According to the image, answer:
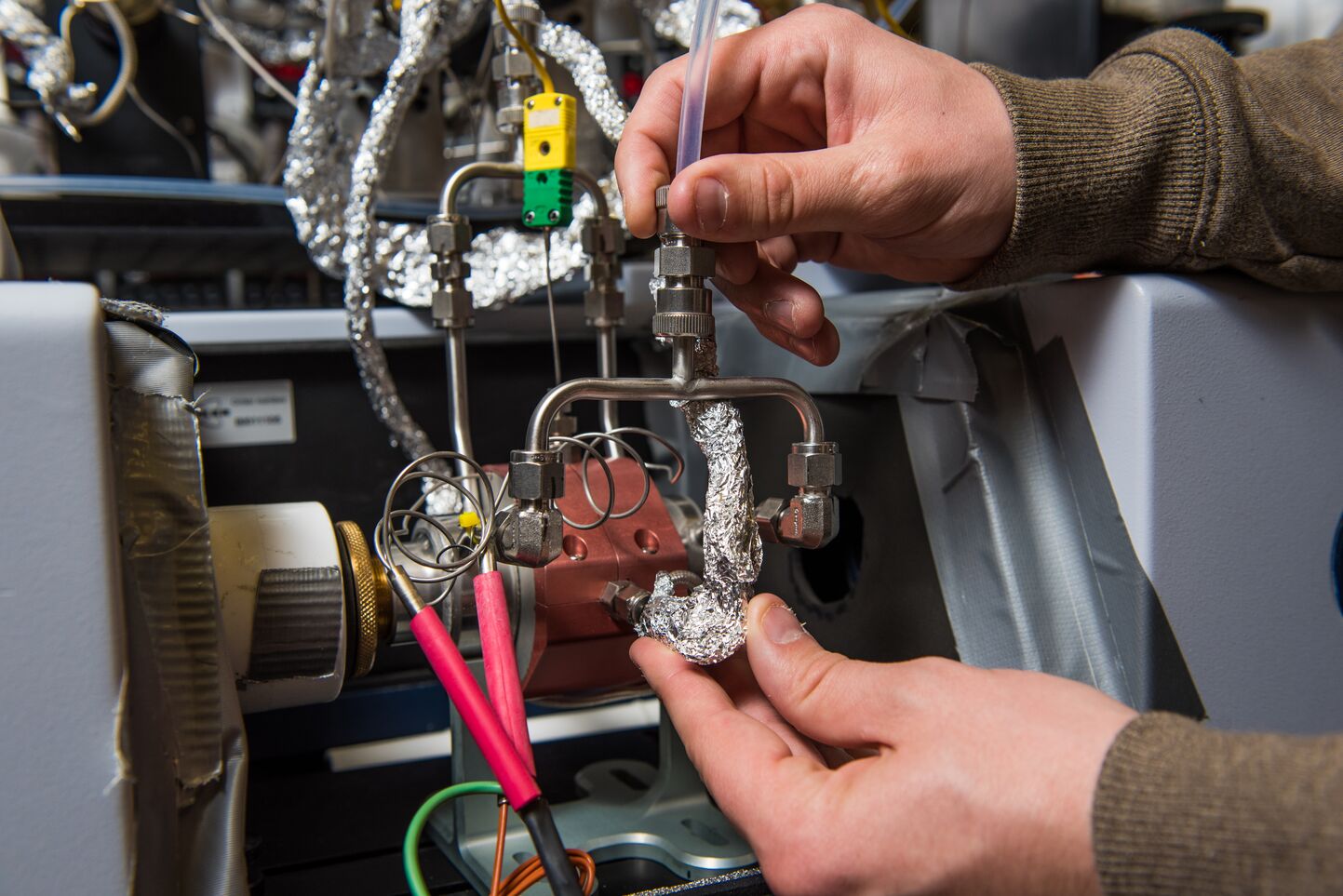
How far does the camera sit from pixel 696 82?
54 cm

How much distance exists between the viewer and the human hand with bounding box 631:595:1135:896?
41 centimetres

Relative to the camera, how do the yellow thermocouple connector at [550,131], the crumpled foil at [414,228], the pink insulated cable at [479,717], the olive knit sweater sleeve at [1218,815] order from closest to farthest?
1. the olive knit sweater sleeve at [1218,815]
2. the pink insulated cable at [479,717]
3. the yellow thermocouple connector at [550,131]
4. the crumpled foil at [414,228]

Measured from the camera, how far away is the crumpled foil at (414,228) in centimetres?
76

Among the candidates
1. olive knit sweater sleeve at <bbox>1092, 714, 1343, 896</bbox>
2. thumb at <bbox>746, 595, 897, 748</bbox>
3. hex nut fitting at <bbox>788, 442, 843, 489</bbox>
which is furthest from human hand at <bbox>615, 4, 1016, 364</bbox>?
olive knit sweater sleeve at <bbox>1092, 714, 1343, 896</bbox>

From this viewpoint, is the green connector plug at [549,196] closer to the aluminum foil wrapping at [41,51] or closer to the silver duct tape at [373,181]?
the silver duct tape at [373,181]

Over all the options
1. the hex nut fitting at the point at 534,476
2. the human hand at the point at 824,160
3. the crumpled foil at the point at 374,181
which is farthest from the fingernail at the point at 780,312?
the crumpled foil at the point at 374,181

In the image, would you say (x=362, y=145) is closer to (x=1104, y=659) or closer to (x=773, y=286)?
(x=773, y=286)

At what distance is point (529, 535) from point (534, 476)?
3 centimetres

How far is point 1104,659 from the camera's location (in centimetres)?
58

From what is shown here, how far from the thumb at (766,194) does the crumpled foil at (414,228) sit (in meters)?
0.27

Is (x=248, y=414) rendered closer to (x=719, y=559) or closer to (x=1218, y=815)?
(x=719, y=559)

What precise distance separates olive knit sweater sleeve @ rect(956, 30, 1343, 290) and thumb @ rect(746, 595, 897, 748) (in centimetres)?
28

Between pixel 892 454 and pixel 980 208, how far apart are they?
196 mm

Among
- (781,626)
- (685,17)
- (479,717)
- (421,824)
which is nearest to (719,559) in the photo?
(781,626)
